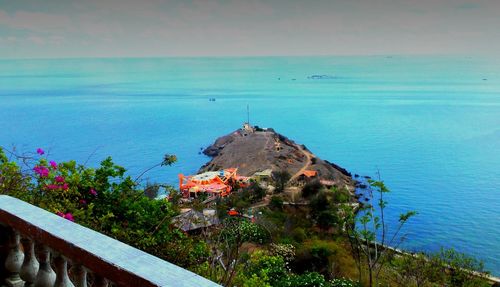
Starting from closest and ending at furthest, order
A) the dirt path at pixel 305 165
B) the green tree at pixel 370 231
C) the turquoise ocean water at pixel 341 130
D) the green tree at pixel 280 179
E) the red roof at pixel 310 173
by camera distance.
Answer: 1. the green tree at pixel 370 231
2. the green tree at pixel 280 179
3. the turquoise ocean water at pixel 341 130
4. the red roof at pixel 310 173
5. the dirt path at pixel 305 165

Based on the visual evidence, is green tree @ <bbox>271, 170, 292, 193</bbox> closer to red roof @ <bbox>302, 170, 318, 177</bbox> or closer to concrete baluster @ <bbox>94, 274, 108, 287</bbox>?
red roof @ <bbox>302, 170, 318, 177</bbox>

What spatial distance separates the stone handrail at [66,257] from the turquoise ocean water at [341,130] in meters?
7.16

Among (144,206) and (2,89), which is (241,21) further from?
(144,206)

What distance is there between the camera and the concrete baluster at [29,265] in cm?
150

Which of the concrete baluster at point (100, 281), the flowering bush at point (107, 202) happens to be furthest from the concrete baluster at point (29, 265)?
the flowering bush at point (107, 202)

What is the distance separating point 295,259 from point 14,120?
53797mm

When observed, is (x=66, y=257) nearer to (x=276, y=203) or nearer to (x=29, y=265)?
(x=29, y=265)

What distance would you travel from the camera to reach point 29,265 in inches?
59.5

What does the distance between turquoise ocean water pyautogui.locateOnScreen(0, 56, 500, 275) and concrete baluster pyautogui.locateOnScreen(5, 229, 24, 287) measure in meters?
7.15

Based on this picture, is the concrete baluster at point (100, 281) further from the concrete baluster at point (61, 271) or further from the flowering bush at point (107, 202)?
the flowering bush at point (107, 202)

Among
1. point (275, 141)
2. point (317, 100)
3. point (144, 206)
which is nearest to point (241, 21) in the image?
point (317, 100)

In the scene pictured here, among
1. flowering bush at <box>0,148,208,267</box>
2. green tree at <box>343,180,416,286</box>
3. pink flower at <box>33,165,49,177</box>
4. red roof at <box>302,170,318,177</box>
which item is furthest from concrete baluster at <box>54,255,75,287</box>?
red roof at <box>302,170,318,177</box>

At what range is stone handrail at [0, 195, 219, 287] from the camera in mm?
1027

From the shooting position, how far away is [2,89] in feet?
322
